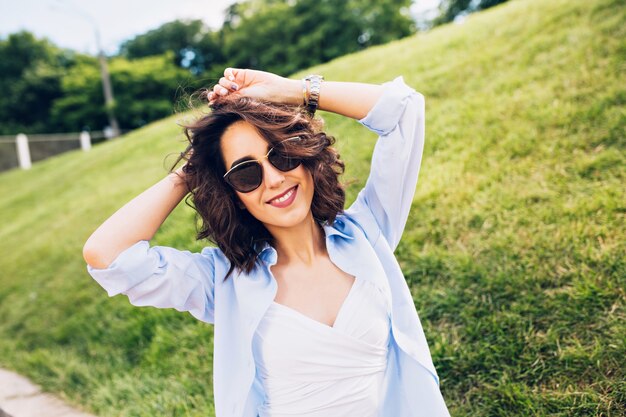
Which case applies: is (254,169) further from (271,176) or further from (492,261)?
(492,261)

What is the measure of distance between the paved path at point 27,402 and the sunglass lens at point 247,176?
2.27 m

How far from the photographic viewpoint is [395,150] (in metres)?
1.60

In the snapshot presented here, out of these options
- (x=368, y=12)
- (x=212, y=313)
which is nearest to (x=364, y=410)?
(x=212, y=313)

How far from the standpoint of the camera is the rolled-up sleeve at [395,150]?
159 centimetres

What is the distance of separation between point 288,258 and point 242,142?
42cm

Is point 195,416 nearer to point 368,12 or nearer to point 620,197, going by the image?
point 620,197

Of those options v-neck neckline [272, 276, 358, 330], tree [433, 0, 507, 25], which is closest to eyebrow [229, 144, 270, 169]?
v-neck neckline [272, 276, 358, 330]

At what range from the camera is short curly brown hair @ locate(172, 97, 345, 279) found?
1.52 meters

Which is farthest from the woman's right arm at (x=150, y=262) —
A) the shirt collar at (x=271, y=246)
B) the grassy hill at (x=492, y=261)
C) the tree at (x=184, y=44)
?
the tree at (x=184, y=44)

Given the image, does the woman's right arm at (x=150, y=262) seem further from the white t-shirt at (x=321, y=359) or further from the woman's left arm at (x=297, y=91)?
the woman's left arm at (x=297, y=91)

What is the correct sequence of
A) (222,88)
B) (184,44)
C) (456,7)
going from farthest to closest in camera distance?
(184,44)
(456,7)
(222,88)

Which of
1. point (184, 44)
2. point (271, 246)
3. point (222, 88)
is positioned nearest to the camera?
point (222, 88)

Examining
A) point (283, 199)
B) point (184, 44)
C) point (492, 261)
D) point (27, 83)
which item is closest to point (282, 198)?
point (283, 199)

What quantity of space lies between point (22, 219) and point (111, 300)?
5350 millimetres
